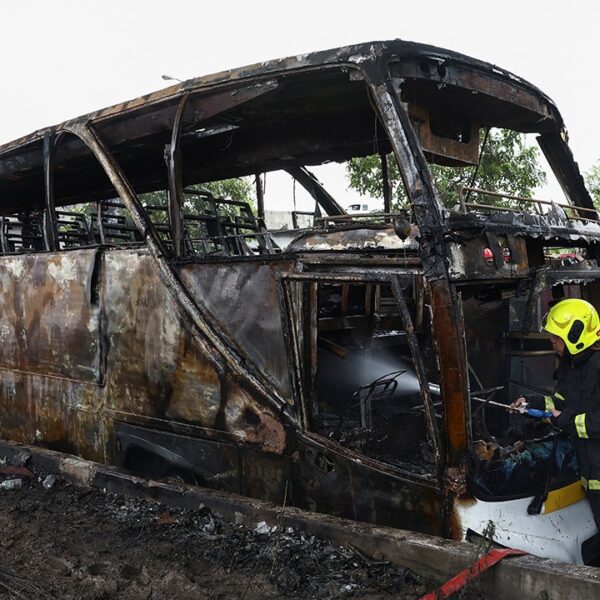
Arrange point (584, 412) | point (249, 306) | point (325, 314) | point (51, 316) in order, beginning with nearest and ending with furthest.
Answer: point (584, 412) → point (249, 306) → point (51, 316) → point (325, 314)

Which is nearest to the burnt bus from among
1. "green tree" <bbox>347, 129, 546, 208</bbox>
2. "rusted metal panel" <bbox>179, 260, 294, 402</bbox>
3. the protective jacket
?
"rusted metal panel" <bbox>179, 260, 294, 402</bbox>

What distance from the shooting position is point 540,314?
4.89m

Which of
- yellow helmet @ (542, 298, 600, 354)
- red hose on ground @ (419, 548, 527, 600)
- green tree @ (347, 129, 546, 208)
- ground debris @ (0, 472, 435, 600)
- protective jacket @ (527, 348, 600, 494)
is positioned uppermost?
green tree @ (347, 129, 546, 208)

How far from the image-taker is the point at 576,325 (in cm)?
334

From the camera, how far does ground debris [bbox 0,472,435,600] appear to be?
3.00 m

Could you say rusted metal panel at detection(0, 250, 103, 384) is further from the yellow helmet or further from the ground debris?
the yellow helmet

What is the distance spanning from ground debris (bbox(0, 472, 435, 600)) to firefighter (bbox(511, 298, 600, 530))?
1139 millimetres

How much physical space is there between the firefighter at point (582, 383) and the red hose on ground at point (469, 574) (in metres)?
0.91

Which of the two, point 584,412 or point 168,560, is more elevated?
point 584,412

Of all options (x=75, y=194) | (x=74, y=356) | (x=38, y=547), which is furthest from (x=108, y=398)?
(x=75, y=194)

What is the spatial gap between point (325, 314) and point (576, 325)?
7.08ft

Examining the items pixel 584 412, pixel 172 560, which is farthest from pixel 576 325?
pixel 172 560

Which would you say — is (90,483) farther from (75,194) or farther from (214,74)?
(75,194)

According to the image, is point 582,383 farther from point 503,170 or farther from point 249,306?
point 503,170
